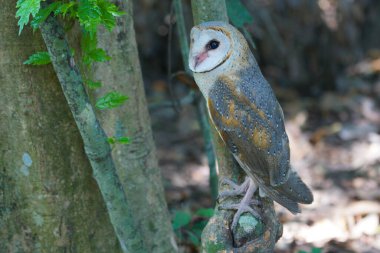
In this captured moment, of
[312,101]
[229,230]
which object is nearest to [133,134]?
[229,230]

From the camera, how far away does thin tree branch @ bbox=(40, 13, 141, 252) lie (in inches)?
103

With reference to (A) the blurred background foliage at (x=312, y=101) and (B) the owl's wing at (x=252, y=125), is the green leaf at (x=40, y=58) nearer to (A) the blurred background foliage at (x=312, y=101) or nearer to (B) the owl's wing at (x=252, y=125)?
(B) the owl's wing at (x=252, y=125)

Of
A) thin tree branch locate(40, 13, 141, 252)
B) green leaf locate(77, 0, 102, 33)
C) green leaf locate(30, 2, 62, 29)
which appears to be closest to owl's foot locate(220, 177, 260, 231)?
thin tree branch locate(40, 13, 141, 252)

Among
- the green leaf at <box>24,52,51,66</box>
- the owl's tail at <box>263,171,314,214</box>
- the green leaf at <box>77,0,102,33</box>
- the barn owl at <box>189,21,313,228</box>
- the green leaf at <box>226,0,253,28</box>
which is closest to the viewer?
the green leaf at <box>77,0,102,33</box>

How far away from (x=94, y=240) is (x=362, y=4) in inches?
212

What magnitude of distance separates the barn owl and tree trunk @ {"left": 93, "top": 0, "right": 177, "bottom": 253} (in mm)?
414

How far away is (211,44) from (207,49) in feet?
0.11

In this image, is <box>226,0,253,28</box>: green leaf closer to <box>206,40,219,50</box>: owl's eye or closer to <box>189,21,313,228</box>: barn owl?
<box>189,21,313,228</box>: barn owl

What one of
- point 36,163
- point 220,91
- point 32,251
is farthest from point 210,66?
point 32,251

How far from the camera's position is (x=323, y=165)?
6.11 metres

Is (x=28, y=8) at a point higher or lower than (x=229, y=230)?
higher

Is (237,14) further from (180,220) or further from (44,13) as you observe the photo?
(44,13)

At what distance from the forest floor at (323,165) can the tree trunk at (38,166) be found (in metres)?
1.35

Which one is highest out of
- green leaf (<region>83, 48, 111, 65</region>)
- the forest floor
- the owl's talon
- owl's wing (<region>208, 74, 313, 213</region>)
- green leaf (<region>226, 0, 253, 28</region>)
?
green leaf (<region>226, 0, 253, 28</region>)
